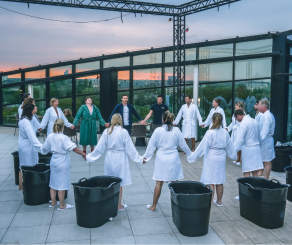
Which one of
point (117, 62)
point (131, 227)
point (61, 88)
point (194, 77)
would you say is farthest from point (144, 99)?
point (131, 227)

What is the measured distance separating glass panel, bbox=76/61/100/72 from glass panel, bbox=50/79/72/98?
89 centimetres

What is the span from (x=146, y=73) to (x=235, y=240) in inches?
407

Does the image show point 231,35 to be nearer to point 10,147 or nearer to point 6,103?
→ point 10,147

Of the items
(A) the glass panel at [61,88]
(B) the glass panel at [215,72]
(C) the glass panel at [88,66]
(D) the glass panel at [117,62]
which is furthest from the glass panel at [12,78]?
(B) the glass panel at [215,72]

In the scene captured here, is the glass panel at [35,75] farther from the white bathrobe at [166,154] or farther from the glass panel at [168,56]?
the white bathrobe at [166,154]

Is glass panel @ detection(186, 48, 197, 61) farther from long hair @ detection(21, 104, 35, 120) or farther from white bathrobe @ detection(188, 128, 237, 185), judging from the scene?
long hair @ detection(21, 104, 35, 120)

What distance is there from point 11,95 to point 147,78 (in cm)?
1059

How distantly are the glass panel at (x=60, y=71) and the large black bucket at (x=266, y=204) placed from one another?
13.5 metres

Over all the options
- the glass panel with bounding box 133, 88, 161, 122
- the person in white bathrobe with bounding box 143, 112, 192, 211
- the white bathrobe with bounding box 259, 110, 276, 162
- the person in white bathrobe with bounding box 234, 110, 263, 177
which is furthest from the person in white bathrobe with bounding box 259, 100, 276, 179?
the glass panel with bounding box 133, 88, 161, 122

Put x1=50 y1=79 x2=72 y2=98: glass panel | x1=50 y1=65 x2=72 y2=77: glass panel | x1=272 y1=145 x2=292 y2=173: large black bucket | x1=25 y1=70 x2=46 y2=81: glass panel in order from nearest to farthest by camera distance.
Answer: x1=272 y1=145 x2=292 y2=173: large black bucket < x1=50 y1=79 x2=72 y2=98: glass panel < x1=50 y1=65 x2=72 y2=77: glass panel < x1=25 y1=70 x2=46 y2=81: glass panel

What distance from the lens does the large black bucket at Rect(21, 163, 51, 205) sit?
16.8 ft

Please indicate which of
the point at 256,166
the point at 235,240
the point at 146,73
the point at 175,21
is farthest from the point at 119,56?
the point at 235,240

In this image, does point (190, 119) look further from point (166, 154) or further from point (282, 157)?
point (166, 154)

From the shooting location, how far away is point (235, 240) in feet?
13.2
